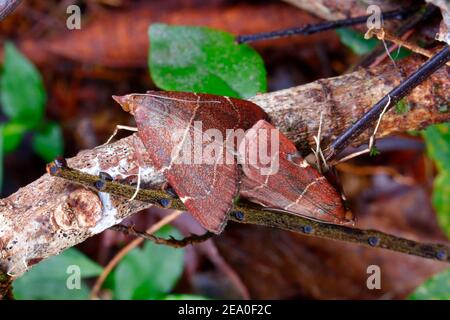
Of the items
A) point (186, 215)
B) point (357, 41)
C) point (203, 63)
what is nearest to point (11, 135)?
point (186, 215)

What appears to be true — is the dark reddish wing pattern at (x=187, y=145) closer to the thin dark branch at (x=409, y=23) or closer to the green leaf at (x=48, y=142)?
the thin dark branch at (x=409, y=23)

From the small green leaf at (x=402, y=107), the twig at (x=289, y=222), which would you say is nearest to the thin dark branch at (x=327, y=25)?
the small green leaf at (x=402, y=107)

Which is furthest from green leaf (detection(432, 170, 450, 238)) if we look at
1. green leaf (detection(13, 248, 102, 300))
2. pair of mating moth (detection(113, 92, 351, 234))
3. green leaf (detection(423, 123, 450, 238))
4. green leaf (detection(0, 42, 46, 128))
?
green leaf (detection(0, 42, 46, 128))

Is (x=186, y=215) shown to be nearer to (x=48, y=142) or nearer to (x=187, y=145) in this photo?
(x=48, y=142)

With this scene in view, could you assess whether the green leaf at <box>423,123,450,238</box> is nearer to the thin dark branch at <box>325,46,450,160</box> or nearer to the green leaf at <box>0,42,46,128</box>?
the thin dark branch at <box>325,46,450,160</box>

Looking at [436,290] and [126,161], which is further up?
[126,161]

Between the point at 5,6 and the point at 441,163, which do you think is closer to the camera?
the point at 5,6
